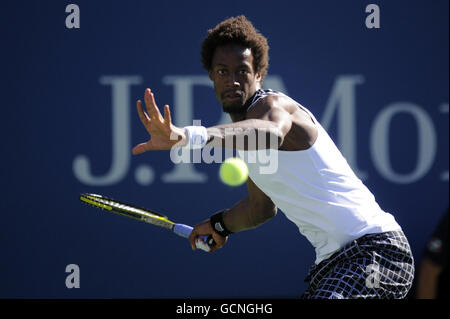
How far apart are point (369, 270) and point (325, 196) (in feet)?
1.19

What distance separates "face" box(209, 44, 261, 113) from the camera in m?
3.22

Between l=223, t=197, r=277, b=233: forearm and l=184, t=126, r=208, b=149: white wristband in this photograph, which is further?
l=223, t=197, r=277, b=233: forearm

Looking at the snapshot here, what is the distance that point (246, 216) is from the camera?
3525 mm

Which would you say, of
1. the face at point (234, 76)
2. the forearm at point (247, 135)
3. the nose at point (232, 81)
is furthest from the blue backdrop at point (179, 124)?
the forearm at point (247, 135)

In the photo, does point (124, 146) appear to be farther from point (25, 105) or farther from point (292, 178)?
point (292, 178)

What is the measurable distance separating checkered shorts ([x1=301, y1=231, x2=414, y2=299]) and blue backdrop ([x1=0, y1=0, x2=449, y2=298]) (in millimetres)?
2317

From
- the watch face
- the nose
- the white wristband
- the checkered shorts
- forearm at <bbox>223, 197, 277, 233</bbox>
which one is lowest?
the checkered shorts

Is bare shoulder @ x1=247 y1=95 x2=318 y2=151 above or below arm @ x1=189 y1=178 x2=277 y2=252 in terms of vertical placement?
above
